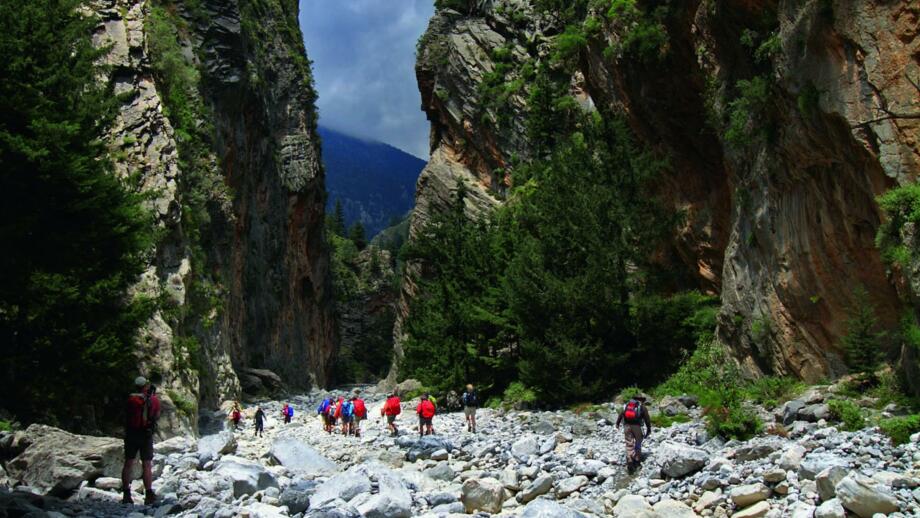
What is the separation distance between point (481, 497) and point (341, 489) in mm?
2151

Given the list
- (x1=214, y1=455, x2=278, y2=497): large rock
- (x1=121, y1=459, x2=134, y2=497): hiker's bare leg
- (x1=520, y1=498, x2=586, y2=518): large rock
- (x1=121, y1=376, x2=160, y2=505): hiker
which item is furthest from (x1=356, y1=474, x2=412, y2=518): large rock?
(x1=121, y1=459, x2=134, y2=497): hiker's bare leg

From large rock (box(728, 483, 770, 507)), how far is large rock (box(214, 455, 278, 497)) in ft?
22.8

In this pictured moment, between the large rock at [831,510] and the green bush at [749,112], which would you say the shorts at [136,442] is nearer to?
the large rock at [831,510]

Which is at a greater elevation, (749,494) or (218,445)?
(218,445)

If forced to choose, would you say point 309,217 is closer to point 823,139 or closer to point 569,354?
point 569,354

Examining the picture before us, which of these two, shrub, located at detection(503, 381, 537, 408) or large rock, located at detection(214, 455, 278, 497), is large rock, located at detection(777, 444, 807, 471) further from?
shrub, located at detection(503, 381, 537, 408)

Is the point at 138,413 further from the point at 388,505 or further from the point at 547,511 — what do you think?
the point at 547,511

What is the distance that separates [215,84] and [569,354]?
28.3 meters

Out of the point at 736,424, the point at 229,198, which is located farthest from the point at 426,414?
the point at 229,198

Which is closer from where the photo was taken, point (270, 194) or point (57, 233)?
point (57, 233)

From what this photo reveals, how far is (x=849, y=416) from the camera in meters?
10.4

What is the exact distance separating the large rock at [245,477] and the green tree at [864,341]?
10.9 meters

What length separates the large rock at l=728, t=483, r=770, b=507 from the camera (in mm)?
8695

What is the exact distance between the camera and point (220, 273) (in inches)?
1340
